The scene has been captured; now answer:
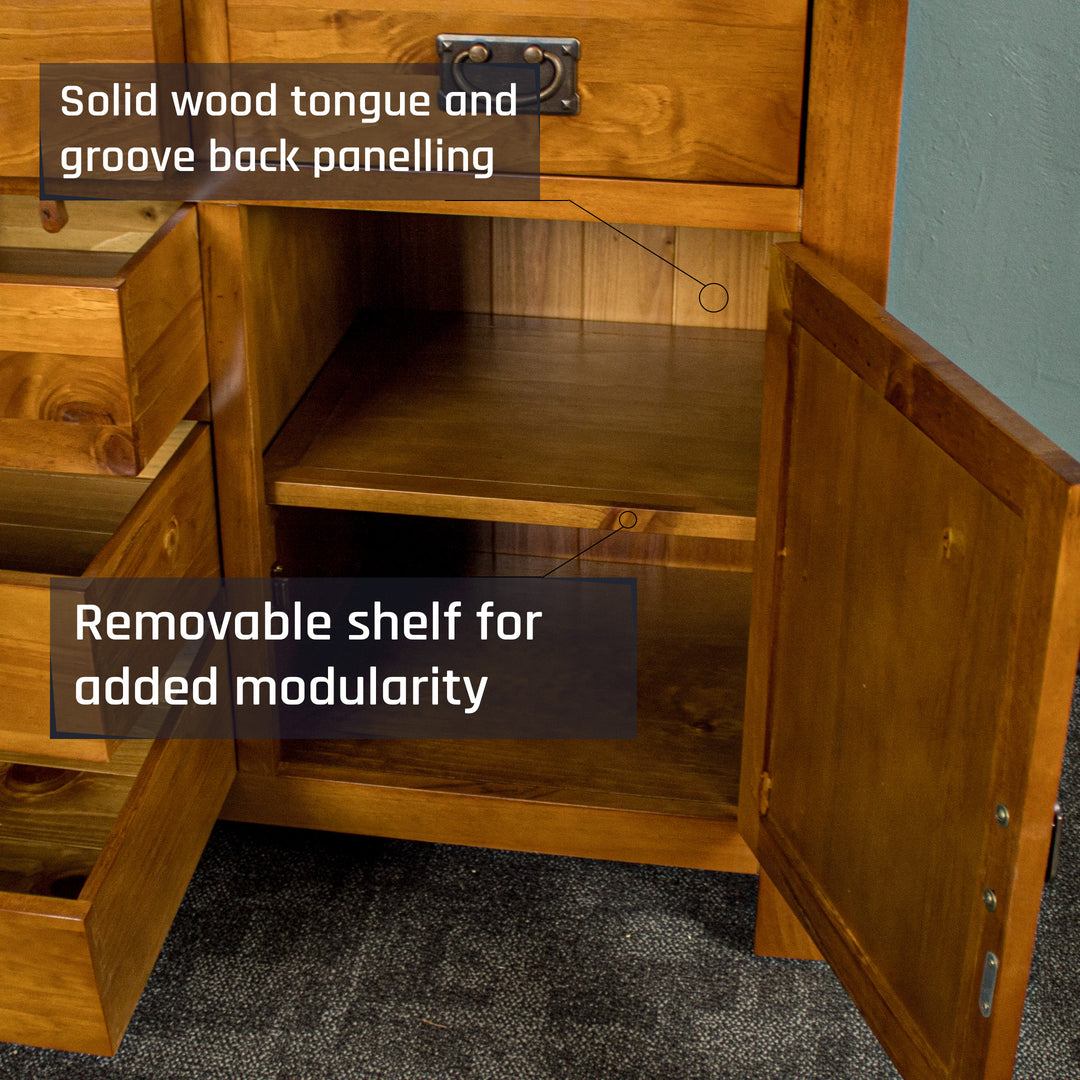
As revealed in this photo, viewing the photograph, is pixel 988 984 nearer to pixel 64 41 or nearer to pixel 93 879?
pixel 93 879

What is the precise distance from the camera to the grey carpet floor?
3.19ft

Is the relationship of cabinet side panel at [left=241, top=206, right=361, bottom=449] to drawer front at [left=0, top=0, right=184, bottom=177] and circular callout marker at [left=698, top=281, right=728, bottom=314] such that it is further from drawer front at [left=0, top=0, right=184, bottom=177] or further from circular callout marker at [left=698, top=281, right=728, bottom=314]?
circular callout marker at [left=698, top=281, right=728, bottom=314]

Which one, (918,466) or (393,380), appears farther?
(393,380)

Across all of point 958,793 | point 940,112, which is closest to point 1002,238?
point 940,112

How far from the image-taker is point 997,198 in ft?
4.99

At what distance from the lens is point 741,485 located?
1025 millimetres

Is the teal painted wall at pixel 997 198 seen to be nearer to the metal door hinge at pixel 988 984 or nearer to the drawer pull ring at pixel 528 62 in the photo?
the drawer pull ring at pixel 528 62

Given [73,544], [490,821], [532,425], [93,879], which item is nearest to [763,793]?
[490,821]

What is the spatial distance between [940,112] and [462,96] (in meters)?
0.83

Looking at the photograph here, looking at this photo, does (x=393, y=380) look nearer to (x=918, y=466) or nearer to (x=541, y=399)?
(x=541, y=399)

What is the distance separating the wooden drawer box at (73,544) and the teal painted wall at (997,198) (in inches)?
36.9

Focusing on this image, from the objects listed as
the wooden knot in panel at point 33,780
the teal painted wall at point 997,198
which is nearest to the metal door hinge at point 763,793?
the wooden knot in panel at point 33,780

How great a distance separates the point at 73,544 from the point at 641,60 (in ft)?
2.18

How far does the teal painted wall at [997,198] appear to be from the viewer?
145 cm
